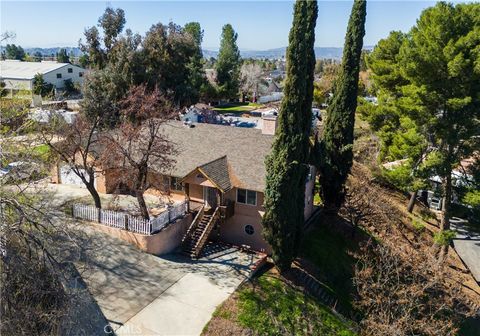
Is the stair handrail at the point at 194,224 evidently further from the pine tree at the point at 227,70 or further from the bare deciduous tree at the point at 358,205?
the pine tree at the point at 227,70

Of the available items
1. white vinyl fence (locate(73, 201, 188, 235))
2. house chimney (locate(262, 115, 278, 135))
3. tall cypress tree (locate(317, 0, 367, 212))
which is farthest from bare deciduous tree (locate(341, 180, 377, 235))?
white vinyl fence (locate(73, 201, 188, 235))

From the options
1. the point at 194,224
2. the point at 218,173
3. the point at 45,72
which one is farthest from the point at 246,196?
the point at 45,72

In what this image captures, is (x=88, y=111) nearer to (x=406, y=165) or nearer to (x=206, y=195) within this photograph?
(x=206, y=195)

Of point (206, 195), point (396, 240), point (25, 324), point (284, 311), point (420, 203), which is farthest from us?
point (420, 203)

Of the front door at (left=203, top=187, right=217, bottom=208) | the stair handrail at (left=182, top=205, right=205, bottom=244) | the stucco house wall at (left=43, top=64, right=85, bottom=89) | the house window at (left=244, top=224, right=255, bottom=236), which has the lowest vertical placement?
the house window at (left=244, top=224, right=255, bottom=236)

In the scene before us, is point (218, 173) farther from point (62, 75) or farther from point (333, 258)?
point (62, 75)

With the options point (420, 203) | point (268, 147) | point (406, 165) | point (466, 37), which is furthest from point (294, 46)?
point (420, 203)

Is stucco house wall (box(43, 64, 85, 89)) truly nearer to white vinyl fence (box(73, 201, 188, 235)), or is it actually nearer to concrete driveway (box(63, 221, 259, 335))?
white vinyl fence (box(73, 201, 188, 235))
